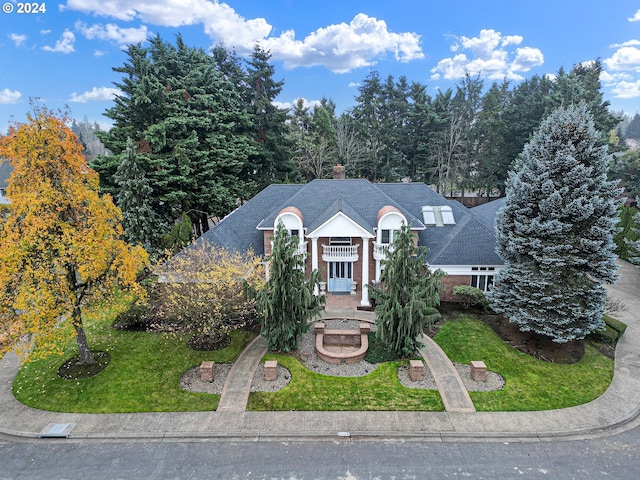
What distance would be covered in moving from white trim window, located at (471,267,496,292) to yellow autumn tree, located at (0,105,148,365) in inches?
758

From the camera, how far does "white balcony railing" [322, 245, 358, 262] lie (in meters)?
23.2

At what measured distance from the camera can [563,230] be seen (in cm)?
1702

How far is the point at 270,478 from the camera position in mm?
11094

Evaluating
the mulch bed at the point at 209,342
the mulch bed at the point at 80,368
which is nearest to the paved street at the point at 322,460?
the mulch bed at the point at 80,368

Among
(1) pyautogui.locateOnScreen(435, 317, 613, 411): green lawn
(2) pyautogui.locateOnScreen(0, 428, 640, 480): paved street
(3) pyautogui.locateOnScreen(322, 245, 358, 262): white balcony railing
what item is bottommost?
(2) pyautogui.locateOnScreen(0, 428, 640, 480): paved street

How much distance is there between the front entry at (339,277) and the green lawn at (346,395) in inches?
340

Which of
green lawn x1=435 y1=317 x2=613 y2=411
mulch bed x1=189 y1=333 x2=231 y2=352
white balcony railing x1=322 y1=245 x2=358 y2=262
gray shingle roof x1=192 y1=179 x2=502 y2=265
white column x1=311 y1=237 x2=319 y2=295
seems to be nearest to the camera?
green lawn x1=435 y1=317 x2=613 y2=411

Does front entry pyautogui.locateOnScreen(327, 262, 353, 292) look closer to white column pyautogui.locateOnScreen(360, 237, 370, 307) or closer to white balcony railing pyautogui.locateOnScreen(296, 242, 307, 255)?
white column pyautogui.locateOnScreen(360, 237, 370, 307)

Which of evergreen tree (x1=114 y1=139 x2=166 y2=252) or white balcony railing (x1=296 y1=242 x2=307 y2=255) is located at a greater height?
evergreen tree (x1=114 y1=139 x2=166 y2=252)

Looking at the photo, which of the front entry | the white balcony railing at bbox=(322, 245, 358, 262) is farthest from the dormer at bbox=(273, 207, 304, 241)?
the front entry

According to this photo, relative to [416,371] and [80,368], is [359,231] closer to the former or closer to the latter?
[416,371]

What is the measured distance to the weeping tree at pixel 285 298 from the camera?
1645cm

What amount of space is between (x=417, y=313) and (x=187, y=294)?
10.9 meters

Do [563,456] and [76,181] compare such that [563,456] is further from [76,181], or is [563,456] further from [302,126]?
[302,126]
